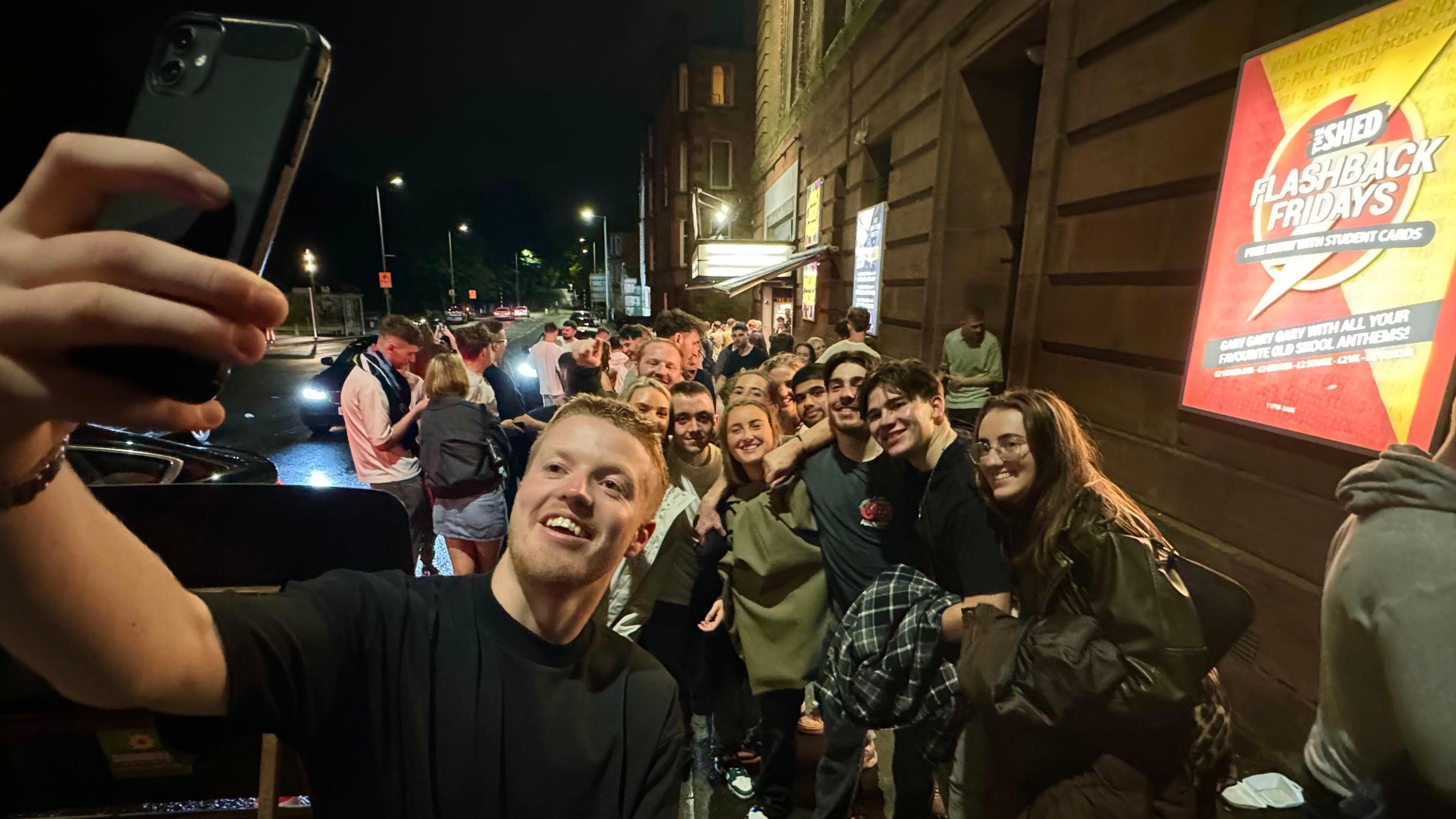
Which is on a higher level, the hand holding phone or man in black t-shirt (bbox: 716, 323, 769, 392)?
the hand holding phone

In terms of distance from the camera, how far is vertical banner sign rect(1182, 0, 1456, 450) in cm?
287

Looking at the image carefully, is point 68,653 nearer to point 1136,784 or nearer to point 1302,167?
point 1136,784

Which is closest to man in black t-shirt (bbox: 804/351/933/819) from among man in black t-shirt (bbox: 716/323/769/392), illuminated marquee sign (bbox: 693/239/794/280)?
man in black t-shirt (bbox: 716/323/769/392)

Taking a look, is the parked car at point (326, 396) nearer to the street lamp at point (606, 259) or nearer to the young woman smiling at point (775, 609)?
the young woman smiling at point (775, 609)

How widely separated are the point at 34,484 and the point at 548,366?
7703 millimetres

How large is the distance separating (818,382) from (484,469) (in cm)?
250

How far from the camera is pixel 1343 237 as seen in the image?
10.5 ft

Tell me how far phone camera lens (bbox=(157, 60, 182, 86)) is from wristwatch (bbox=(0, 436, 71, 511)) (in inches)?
19.3

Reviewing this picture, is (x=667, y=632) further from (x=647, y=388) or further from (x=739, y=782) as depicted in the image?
(x=647, y=388)

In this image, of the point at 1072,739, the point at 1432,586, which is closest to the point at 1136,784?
the point at 1072,739

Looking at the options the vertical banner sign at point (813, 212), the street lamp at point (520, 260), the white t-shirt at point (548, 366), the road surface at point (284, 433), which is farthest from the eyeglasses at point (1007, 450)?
the street lamp at point (520, 260)

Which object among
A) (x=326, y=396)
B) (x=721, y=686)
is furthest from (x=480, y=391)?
(x=326, y=396)

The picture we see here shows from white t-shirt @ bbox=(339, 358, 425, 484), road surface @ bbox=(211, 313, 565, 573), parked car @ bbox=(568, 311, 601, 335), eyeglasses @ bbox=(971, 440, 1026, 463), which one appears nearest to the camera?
eyeglasses @ bbox=(971, 440, 1026, 463)

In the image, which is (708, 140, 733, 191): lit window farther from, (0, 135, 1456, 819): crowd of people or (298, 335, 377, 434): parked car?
(0, 135, 1456, 819): crowd of people
